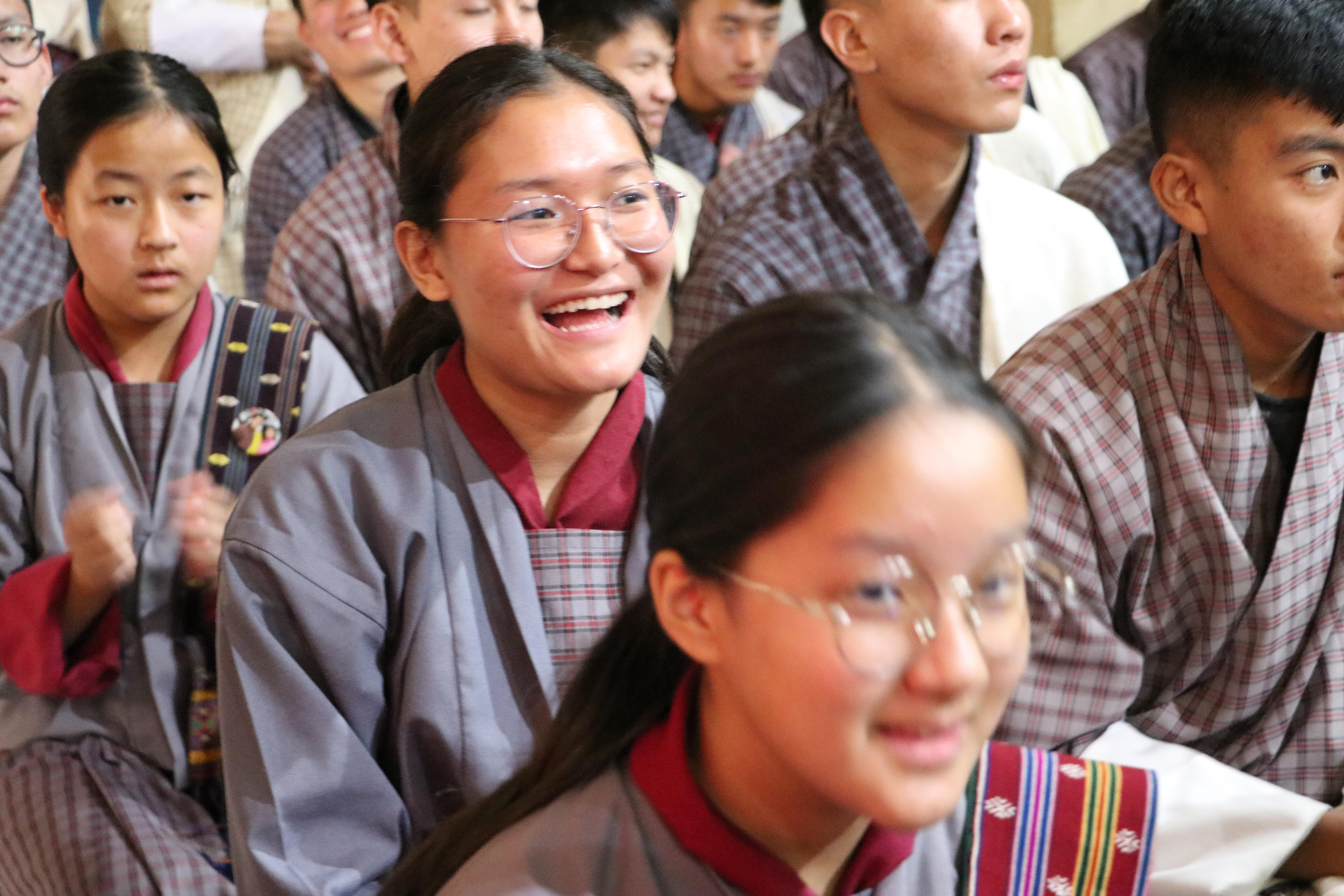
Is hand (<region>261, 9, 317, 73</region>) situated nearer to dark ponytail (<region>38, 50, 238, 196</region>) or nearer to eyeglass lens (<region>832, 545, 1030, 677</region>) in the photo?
dark ponytail (<region>38, 50, 238, 196</region>)

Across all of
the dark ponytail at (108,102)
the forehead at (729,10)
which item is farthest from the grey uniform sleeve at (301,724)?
the forehead at (729,10)

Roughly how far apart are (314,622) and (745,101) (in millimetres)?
2510

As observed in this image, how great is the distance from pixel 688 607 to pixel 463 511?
0.49 metres

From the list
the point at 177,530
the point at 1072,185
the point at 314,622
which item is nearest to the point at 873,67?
the point at 1072,185

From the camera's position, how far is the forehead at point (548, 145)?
1.33m

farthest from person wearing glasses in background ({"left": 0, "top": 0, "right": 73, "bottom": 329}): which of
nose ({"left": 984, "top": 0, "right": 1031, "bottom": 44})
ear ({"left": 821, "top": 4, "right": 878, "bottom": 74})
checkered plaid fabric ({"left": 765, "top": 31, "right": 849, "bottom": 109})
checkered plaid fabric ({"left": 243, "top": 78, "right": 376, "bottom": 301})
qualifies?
checkered plaid fabric ({"left": 765, "top": 31, "right": 849, "bottom": 109})

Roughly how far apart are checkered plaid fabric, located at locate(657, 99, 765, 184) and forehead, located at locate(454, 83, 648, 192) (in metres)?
2.07

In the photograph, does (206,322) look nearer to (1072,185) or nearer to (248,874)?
(248,874)

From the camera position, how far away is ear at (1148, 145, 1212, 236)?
1.56 meters

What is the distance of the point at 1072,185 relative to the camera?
2604mm

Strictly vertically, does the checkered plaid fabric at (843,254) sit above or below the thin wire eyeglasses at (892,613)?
above

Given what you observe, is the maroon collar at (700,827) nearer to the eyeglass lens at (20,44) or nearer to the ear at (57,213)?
the ear at (57,213)

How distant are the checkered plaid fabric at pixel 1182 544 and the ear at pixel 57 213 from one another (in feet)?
3.84

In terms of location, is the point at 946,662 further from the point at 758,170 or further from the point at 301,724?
the point at 758,170
